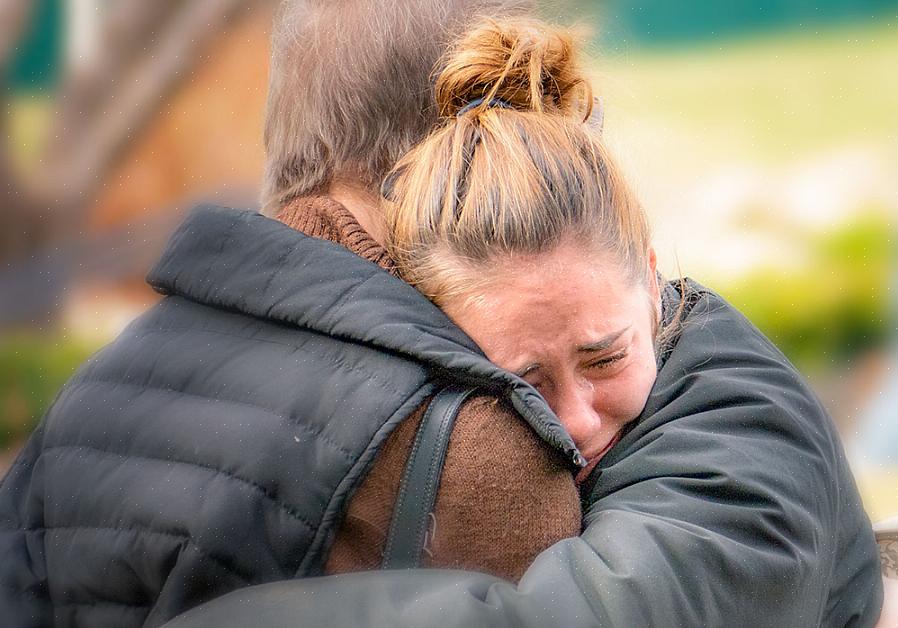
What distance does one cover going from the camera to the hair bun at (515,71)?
1.38 metres

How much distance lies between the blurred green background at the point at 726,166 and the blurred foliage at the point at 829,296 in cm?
1

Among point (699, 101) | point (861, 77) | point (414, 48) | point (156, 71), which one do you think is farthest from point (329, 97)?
point (861, 77)

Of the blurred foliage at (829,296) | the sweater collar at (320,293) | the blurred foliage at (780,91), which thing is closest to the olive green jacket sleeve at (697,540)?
the sweater collar at (320,293)

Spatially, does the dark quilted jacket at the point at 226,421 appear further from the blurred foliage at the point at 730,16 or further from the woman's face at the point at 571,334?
the blurred foliage at the point at 730,16

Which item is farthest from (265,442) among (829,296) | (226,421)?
(829,296)

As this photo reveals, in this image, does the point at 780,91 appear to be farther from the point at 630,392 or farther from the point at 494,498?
the point at 494,498

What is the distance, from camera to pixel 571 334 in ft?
4.29

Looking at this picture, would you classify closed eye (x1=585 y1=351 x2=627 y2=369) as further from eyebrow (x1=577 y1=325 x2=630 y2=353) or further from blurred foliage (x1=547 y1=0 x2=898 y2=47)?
blurred foliage (x1=547 y1=0 x2=898 y2=47)

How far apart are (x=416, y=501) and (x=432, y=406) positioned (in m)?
0.10

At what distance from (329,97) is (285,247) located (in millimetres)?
291

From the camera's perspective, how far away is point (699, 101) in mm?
5816

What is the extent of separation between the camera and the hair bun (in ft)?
4.51

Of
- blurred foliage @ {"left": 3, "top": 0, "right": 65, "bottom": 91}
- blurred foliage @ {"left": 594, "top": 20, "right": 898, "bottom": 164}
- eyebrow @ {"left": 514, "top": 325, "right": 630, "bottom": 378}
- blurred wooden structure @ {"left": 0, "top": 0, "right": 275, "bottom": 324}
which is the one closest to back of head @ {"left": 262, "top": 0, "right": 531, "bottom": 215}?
eyebrow @ {"left": 514, "top": 325, "right": 630, "bottom": 378}

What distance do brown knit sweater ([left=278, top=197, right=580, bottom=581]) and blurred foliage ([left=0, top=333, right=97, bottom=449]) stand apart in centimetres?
350
